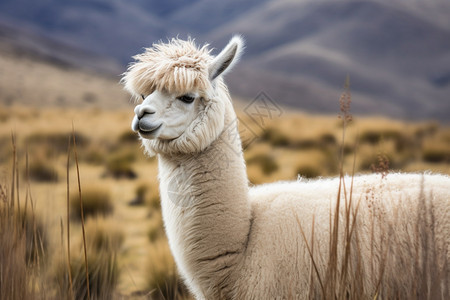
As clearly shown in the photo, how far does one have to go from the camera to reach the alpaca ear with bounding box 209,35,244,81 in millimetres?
2324

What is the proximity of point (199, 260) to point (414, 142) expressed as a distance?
9.63 metres

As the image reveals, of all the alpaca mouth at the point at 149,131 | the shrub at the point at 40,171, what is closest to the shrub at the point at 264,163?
the shrub at the point at 40,171

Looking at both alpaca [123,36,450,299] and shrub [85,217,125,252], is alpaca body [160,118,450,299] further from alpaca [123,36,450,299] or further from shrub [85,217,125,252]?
shrub [85,217,125,252]

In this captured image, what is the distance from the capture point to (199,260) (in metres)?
2.09

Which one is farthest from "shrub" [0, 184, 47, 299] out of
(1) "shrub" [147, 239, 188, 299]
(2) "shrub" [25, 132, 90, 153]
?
(2) "shrub" [25, 132, 90, 153]

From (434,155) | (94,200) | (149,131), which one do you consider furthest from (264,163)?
(149,131)

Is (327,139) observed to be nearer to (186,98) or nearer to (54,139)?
(54,139)

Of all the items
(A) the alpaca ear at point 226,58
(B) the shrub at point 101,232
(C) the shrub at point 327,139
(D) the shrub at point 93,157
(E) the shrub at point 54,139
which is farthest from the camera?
(C) the shrub at point 327,139

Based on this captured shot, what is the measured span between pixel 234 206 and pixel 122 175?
6.50 meters

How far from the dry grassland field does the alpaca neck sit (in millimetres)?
368

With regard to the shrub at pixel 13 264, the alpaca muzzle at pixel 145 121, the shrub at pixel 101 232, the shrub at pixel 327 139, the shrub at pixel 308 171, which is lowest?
the shrub at pixel 101 232

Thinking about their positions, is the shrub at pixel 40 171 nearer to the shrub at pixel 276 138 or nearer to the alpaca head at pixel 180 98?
the shrub at pixel 276 138

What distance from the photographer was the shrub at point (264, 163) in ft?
25.4

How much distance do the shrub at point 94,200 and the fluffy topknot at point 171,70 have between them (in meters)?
3.84
